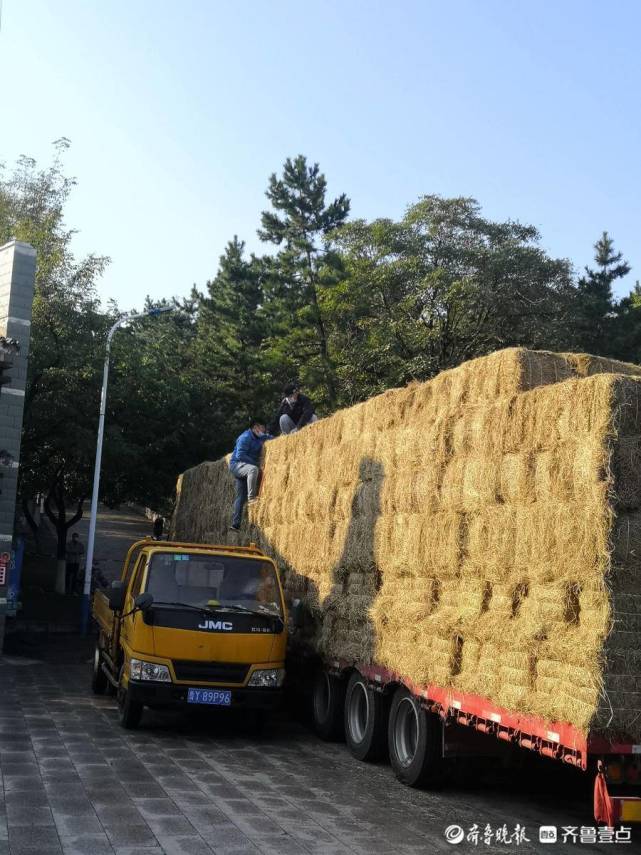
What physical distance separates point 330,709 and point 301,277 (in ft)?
109

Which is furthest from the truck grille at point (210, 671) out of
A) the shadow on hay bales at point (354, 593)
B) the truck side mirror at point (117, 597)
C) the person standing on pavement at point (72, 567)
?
the person standing on pavement at point (72, 567)

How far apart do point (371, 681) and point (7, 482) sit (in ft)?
38.8

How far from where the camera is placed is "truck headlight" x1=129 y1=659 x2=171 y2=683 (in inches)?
444

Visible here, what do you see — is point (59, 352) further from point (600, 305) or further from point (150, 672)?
point (600, 305)

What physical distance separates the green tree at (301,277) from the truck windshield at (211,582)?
89.7ft

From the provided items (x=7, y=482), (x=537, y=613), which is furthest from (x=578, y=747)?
(x=7, y=482)

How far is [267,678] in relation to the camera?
11648 mm

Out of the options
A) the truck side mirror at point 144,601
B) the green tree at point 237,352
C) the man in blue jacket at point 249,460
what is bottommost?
the truck side mirror at point 144,601

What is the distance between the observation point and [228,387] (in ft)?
155

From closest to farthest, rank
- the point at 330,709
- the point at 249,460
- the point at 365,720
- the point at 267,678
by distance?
1. the point at 365,720
2. the point at 267,678
3. the point at 330,709
4. the point at 249,460

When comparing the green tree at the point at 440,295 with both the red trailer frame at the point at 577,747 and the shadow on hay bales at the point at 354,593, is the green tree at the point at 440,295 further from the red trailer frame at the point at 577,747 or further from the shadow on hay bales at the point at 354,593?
the red trailer frame at the point at 577,747

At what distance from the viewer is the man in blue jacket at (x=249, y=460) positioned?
1656 centimetres

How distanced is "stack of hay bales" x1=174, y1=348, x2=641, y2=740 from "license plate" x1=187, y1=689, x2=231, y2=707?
1.43m

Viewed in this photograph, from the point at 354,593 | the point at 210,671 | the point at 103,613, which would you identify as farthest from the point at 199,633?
the point at 103,613
